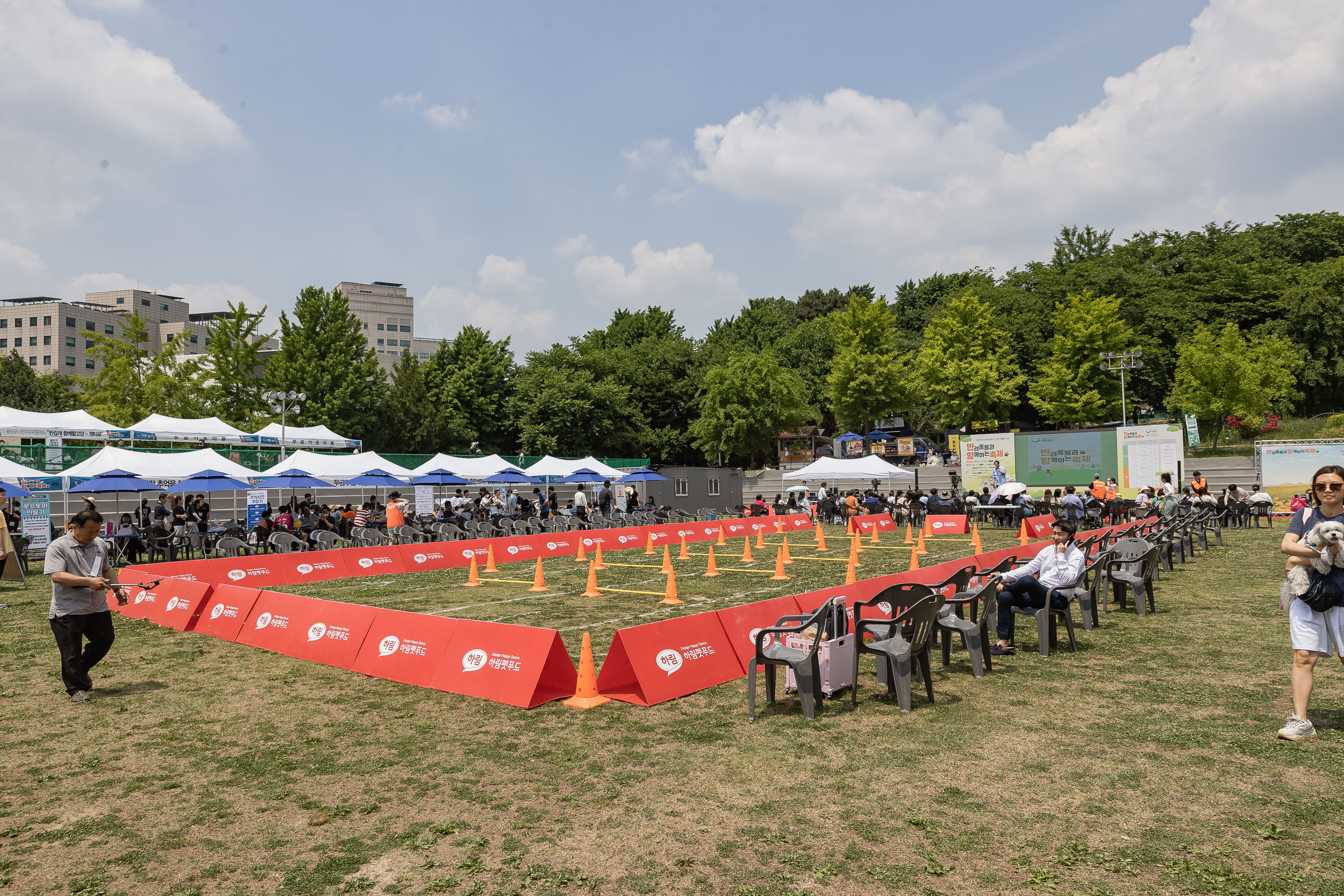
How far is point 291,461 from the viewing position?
24.2m

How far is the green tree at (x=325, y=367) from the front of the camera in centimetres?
4819

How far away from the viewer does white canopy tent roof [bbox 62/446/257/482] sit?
2058 centimetres

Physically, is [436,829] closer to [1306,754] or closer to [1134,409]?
[1306,754]

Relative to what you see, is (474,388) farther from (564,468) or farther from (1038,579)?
(1038,579)

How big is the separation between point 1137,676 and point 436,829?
20.7 feet

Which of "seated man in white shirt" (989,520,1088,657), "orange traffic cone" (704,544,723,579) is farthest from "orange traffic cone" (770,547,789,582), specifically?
"seated man in white shirt" (989,520,1088,657)

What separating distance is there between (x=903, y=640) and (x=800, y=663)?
1005 millimetres

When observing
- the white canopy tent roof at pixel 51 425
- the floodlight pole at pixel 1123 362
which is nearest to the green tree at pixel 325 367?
the white canopy tent roof at pixel 51 425

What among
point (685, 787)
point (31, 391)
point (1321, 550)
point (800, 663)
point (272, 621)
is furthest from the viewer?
point (31, 391)

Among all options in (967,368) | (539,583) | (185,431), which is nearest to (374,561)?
(539,583)

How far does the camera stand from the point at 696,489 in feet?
120

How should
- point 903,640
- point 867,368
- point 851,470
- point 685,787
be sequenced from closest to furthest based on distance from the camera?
point 685,787 < point 903,640 < point 851,470 < point 867,368

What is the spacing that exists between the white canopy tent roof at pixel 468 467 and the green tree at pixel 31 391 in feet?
126

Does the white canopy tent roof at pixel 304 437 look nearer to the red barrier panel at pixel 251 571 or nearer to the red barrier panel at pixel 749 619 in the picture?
the red barrier panel at pixel 251 571
